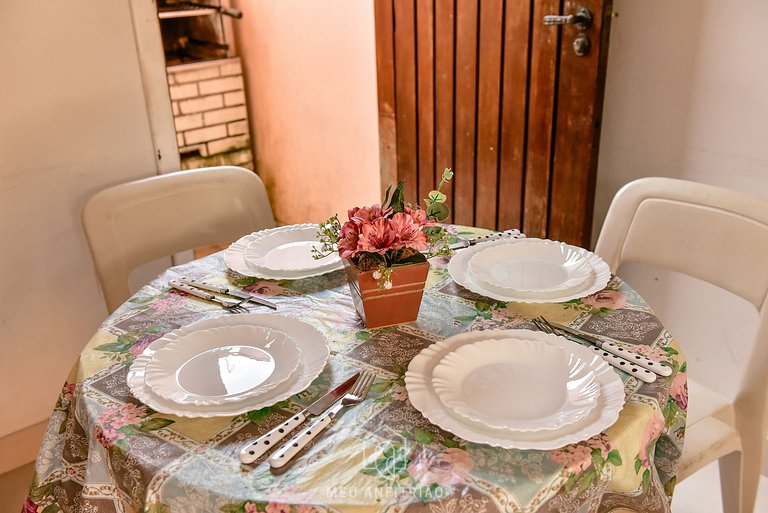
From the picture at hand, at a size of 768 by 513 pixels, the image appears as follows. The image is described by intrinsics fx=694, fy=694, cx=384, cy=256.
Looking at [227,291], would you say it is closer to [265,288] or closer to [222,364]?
[265,288]

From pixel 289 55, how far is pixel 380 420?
108 inches

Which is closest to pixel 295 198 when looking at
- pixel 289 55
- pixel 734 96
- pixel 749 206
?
pixel 289 55

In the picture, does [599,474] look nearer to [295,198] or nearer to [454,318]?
[454,318]

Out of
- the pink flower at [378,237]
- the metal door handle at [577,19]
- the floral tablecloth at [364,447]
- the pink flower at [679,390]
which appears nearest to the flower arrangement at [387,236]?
the pink flower at [378,237]

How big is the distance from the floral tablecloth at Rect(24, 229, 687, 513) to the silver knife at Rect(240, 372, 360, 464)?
0.02 metres

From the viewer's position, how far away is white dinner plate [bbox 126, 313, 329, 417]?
0.99 metres

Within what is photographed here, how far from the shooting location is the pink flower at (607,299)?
4.12 feet

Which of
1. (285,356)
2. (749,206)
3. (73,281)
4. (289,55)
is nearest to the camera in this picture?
(285,356)

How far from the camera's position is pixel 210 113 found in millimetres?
3570

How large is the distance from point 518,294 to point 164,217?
1.06 metres

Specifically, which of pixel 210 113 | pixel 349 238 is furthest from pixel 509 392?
pixel 210 113

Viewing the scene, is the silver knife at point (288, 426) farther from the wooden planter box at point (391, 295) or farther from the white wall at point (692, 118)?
the white wall at point (692, 118)

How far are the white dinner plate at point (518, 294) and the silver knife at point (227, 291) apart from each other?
37 centimetres

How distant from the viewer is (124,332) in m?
1.24
